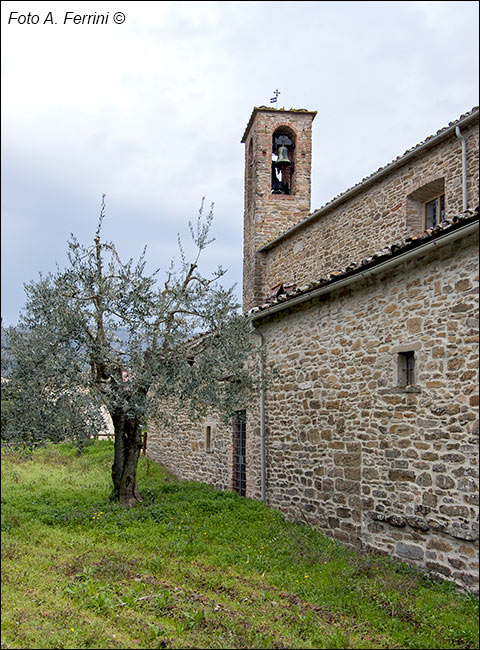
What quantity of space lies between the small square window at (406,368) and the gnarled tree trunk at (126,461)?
4.57 metres

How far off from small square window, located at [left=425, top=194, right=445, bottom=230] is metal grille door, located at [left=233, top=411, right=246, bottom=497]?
551 centimetres

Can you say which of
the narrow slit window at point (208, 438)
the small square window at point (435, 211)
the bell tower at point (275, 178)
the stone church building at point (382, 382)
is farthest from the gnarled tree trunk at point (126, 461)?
the bell tower at point (275, 178)

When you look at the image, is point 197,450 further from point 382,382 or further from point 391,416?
point 391,416

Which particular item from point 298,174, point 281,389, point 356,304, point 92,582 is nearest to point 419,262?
point 356,304

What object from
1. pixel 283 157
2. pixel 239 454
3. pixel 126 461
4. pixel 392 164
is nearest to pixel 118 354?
pixel 126 461

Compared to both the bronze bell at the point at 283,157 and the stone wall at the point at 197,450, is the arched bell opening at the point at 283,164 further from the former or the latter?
the stone wall at the point at 197,450

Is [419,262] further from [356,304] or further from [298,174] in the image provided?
[298,174]

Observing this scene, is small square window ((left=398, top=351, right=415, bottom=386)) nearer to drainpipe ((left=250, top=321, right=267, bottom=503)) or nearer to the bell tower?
drainpipe ((left=250, top=321, right=267, bottom=503))

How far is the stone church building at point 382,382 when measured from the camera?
6.93m

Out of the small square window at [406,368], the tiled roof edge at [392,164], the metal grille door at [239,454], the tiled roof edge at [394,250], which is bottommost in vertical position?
the metal grille door at [239,454]

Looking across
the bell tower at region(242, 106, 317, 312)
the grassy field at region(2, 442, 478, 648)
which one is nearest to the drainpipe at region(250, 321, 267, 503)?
the grassy field at region(2, 442, 478, 648)

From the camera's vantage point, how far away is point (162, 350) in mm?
9641

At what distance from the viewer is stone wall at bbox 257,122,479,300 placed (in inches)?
412

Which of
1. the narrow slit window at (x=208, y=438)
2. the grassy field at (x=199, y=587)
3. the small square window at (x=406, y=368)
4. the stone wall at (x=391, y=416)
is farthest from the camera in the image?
the narrow slit window at (x=208, y=438)
